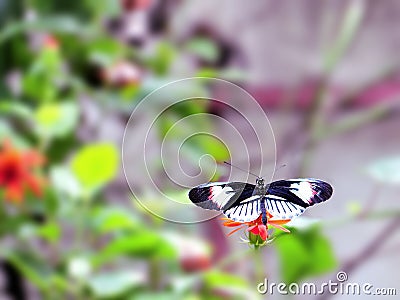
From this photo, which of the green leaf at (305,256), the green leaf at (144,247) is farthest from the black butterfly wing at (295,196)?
the green leaf at (144,247)

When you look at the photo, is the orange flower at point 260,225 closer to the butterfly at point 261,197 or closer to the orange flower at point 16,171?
the butterfly at point 261,197

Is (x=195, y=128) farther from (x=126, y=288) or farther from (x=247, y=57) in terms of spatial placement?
(x=247, y=57)

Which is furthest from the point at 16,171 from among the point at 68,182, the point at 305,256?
the point at 305,256

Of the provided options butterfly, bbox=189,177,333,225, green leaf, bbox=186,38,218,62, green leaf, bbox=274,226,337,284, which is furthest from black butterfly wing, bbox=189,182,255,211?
green leaf, bbox=186,38,218,62

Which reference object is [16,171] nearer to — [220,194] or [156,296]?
[156,296]

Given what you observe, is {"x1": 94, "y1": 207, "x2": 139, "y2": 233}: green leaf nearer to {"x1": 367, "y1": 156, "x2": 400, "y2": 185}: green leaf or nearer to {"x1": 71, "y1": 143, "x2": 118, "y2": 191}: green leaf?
{"x1": 71, "y1": 143, "x2": 118, "y2": 191}: green leaf

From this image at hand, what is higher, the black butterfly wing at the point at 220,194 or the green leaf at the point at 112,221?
the green leaf at the point at 112,221
